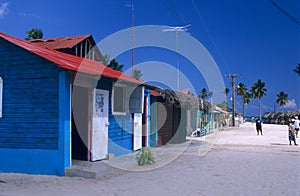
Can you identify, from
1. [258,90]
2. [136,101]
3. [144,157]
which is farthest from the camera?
[258,90]

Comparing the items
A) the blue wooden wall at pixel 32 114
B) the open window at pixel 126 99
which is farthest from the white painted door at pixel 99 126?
the blue wooden wall at pixel 32 114

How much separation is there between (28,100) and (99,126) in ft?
7.56

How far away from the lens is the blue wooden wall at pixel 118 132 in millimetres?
10500

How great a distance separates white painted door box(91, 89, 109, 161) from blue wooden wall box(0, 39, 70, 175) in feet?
4.34

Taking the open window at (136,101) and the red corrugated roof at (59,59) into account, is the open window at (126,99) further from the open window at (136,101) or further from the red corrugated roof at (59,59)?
the red corrugated roof at (59,59)

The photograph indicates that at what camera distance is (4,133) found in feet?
28.5

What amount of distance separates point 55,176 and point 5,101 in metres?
2.69

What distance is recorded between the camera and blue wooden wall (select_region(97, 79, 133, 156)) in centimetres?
1050

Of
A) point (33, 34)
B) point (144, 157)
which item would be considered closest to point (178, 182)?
point (144, 157)

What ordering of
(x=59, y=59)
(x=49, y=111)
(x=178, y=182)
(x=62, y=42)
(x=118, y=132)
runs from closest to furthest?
(x=178, y=182)
(x=49, y=111)
(x=59, y=59)
(x=118, y=132)
(x=62, y=42)

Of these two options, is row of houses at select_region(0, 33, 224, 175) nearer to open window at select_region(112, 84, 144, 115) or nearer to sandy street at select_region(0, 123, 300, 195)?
open window at select_region(112, 84, 144, 115)

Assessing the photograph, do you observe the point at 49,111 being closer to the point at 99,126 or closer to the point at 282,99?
the point at 99,126

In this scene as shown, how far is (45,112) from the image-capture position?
27.2 feet

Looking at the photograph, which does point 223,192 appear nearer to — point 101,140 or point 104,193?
point 104,193
